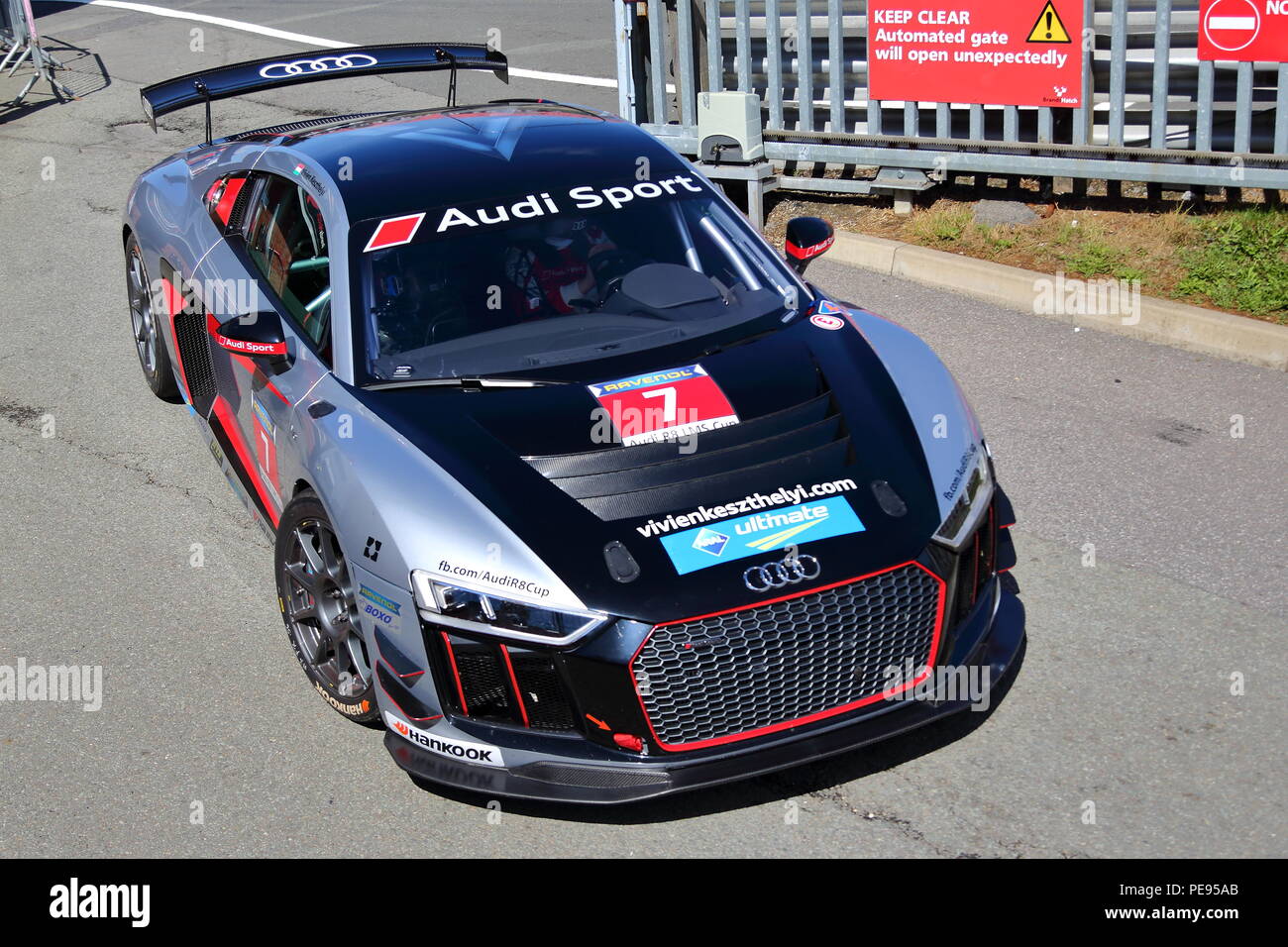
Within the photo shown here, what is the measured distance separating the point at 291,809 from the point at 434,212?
6.77 feet

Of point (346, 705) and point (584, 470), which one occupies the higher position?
point (584, 470)

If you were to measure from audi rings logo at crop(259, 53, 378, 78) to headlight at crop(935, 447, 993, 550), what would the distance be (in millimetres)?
4086

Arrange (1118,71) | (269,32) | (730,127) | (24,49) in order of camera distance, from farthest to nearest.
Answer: (269,32)
(24,49)
(730,127)
(1118,71)

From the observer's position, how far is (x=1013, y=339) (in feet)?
24.1

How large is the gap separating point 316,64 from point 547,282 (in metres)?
2.83

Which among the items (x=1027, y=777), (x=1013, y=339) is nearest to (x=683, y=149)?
(x=1013, y=339)

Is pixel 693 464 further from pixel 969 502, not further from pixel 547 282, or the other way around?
pixel 547 282

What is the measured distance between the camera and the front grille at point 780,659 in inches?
144

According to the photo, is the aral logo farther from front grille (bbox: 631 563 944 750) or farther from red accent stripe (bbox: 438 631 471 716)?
front grille (bbox: 631 563 944 750)

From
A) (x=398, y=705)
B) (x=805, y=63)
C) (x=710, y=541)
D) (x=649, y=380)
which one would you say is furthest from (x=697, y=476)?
(x=805, y=63)

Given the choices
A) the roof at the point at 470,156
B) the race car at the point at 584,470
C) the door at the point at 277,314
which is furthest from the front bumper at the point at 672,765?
the roof at the point at 470,156

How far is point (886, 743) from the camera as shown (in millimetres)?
4289

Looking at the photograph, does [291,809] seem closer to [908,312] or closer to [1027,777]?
[1027,777]

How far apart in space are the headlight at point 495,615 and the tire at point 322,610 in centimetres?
44
